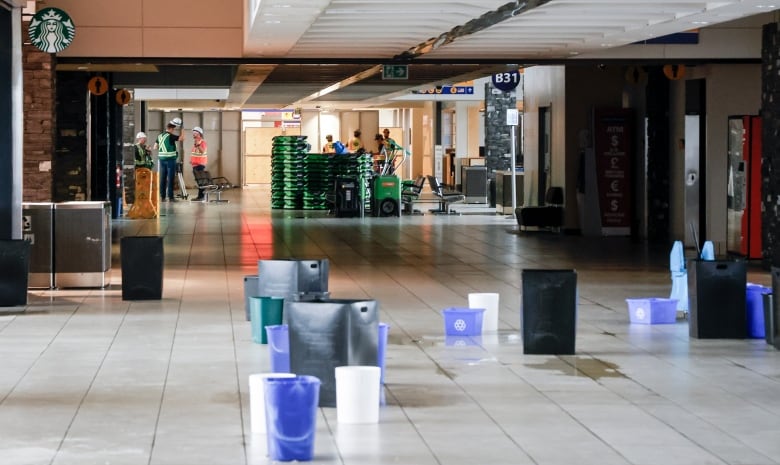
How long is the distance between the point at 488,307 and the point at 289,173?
22535mm

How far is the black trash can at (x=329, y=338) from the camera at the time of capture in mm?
7680

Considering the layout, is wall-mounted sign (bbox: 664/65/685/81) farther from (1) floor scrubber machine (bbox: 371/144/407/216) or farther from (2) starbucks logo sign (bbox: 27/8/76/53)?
(1) floor scrubber machine (bbox: 371/144/407/216)

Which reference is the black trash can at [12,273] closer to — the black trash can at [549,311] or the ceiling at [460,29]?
the ceiling at [460,29]

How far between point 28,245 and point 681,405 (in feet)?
22.5

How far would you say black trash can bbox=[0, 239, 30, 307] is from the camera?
1276cm

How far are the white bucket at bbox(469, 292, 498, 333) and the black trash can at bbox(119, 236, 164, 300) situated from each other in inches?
131

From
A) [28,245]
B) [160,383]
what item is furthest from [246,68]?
[160,383]

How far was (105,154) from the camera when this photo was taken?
2747 cm

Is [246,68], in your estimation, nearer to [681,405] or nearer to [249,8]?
[249,8]

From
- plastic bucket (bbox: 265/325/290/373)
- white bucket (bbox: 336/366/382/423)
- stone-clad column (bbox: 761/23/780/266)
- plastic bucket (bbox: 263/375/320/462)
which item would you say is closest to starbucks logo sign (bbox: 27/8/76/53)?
stone-clad column (bbox: 761/23/780/266)

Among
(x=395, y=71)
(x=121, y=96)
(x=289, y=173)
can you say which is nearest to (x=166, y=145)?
(x=289, y=173)

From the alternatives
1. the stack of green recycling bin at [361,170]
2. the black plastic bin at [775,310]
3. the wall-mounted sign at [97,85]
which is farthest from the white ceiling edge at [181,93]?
→ the black plastic bin at [775,310]

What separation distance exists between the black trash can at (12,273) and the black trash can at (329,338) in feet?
18.6

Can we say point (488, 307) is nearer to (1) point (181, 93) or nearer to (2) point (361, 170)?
(2) point (361, 170)
